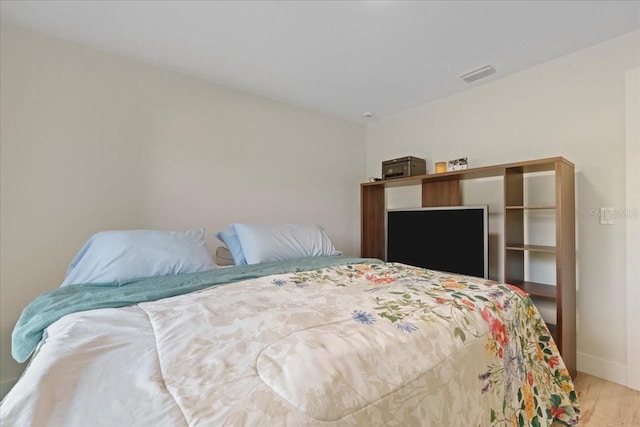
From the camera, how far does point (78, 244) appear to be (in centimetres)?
210

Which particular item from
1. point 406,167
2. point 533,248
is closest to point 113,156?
point 406,167

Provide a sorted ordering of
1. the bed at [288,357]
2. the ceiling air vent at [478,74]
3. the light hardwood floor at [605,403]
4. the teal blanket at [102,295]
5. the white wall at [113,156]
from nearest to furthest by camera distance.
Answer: the bed at [288,357]
the teal blanket at [102,295]
the light hardwood floor at [605,403]
the white wall at [113,156]
the ceiling air vent at [478,74]

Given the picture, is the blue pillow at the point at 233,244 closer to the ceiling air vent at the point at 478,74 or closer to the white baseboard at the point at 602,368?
the ceiling air vent at the point at 478,74

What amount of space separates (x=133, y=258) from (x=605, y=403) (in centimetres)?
293

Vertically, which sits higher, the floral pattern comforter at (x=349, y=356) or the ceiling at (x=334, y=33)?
the ceiling at (x=334, y=33)

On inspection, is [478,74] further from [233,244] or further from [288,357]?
[288,357]

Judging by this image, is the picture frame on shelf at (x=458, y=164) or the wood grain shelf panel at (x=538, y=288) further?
the picture frame on shelf at (x=458, y=164)

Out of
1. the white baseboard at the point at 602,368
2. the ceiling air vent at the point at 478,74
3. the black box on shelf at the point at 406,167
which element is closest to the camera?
the white baseboard at the point at 602,368

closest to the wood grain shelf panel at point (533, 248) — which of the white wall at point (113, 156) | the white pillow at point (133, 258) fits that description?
the white wall at point (113, 156)

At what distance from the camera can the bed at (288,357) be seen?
0.59 metres

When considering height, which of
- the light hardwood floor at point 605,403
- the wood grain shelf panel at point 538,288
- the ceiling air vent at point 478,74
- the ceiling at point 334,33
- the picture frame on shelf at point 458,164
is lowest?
the light hardwood floor at point 605,403

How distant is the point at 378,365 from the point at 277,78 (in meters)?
2.54

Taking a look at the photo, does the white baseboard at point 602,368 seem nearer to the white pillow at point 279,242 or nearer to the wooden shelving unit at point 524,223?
→ the wooden shelving unit at point 524,223

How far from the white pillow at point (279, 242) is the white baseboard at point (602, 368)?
2.00 m
